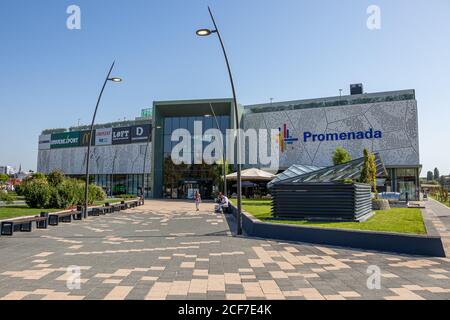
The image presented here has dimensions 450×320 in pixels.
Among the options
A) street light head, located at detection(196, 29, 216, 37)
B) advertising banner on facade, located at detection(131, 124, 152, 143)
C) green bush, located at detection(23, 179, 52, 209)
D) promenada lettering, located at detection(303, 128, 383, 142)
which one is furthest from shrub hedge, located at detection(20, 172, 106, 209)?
promenada lettering, located at detection(303, 128, 383, 142)

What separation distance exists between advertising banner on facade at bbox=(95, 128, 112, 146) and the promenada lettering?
30.7 metres

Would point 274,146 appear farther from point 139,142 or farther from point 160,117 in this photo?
point 139,142

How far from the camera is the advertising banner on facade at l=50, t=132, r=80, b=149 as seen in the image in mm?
57938

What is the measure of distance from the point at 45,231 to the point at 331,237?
9849mm

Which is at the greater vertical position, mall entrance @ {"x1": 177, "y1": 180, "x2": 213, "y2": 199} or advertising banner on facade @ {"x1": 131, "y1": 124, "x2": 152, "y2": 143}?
advertising banner on facade @ {"x1": 131, "y1": 124, "x2": 152, "y2": 143}

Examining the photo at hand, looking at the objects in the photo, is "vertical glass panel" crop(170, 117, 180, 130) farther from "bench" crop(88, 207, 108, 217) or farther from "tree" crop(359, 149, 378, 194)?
"tree" crop(359, 149, 378, 194)

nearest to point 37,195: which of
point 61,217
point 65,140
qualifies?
point 61,217

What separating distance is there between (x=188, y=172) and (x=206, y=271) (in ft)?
125

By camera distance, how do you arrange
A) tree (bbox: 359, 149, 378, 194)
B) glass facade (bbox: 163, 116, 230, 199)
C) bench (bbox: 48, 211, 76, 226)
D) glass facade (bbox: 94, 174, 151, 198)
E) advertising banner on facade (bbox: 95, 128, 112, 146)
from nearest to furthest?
bench (bbox: 48, 211, 76, 226) < tree (bbox: 359, 149, 378, 194) < glass facade (bbox: 163, 116, 230, 199) < glass facade (bbox: 94, 174, 151, 198) < advertising banner on facade (bbox: 95, 128, 112, 146)

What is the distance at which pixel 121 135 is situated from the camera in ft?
170

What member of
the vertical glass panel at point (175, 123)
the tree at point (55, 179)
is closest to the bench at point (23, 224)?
the tree at point (55, 179)

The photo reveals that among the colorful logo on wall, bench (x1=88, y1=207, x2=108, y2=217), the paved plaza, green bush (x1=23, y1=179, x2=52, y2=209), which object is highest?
the colorful logo on wall

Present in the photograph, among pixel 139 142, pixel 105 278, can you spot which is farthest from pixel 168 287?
pixel 139 142

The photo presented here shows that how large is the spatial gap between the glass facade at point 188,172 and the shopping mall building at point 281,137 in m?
0.13
